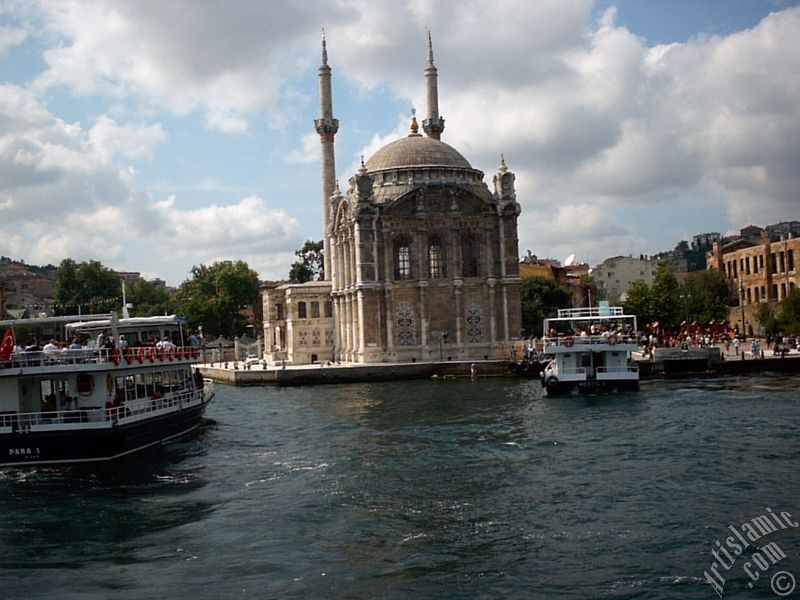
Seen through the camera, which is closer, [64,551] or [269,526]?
[64,551]

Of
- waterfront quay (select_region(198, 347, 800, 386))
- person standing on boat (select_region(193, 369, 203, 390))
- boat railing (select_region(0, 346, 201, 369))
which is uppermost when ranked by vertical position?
boat railing (select_region(0, 346, 201, 369))

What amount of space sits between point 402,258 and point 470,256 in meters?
4.80

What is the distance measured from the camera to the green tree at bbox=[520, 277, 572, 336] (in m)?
83.4

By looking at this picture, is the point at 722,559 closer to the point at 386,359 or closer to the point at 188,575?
the point at 188,575

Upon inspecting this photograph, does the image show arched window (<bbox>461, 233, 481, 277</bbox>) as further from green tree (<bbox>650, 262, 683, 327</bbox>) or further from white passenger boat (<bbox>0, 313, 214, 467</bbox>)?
white passenger boat (<bbox>0, 313, 214, 467</bbox>)

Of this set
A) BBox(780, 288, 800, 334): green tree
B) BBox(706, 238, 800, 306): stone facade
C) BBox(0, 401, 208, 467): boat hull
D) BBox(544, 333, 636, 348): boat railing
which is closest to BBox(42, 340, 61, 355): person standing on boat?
BBox(0, 401, 208, 467): boat hull

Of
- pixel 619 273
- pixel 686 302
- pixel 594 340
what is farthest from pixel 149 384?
pixel 619 273

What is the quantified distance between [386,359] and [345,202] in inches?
487

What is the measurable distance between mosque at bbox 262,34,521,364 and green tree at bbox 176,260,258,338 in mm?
31734

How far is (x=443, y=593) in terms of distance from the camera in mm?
14008

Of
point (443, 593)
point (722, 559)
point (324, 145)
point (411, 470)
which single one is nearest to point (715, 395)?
point (411, 470)

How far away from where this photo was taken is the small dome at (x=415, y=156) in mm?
67000

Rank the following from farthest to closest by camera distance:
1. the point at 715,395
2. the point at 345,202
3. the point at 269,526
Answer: the point at 345,202 < the point at 715,395 < the point at 269,526

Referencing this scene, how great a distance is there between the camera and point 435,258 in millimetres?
66188
